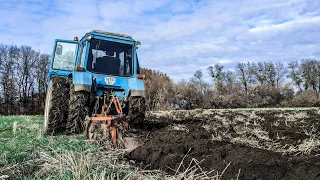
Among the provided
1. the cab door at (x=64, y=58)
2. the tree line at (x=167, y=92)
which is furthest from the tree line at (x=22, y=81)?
the cab door at (x=64, y=58)

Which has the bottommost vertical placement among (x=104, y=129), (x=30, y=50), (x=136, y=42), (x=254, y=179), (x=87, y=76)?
(x=254, y=179)

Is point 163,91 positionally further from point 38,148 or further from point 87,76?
point 38,148

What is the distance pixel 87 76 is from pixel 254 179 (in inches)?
194

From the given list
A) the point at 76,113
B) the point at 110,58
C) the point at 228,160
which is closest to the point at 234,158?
the point at 228,160

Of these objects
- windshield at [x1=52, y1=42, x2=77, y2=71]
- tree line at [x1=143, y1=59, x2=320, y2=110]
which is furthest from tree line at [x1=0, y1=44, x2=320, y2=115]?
windshield at [x1=52, y1=42, x2=77, y2=71]

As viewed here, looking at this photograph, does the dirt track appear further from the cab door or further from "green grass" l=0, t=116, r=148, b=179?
the cab door

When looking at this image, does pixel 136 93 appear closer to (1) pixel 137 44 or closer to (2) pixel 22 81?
(1) pixel 137 44

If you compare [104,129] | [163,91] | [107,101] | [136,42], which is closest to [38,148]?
[104,129]

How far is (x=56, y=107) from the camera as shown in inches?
277

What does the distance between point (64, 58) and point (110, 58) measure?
6.38 ft

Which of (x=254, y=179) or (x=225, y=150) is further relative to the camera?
(x=225, y=150)

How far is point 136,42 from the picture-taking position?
26.9 feet

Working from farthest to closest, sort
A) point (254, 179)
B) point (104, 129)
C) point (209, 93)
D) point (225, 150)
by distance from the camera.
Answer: point (209, 93), point (104, 129), point (225, 150), point (254, 179)

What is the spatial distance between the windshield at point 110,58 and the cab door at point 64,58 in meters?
1.33
